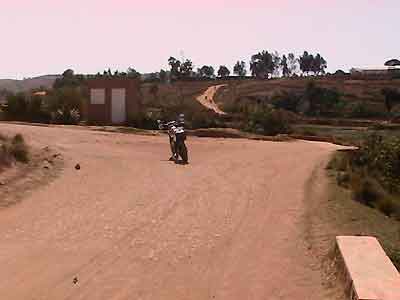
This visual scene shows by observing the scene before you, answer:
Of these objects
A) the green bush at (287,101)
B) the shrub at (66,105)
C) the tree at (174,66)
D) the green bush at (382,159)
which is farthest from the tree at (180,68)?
the green bush at (382,159)

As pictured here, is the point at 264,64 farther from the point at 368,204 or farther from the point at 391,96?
the point at 368,204

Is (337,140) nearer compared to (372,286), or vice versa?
(372,286)

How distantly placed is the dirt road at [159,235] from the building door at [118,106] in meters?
17.9

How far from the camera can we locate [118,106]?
37.2m

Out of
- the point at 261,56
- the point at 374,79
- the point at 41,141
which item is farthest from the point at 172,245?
the point at 261,56

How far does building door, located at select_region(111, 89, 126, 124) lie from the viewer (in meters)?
37.1

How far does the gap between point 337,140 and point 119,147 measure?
1463 cm

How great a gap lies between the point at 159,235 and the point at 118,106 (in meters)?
26.9

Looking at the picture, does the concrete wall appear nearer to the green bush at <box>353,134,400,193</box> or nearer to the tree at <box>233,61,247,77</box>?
the green bush at <box>353,134,400,193</box>

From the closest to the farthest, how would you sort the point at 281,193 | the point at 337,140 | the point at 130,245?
the point at 130,245 < the point at 281,193 < the point at 337,140

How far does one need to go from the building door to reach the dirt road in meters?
17.9

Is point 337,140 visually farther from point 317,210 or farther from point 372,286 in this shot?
point 372,286

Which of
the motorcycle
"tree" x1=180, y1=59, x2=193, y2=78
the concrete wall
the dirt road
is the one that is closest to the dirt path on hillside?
"tree" x1=180, y1=59, x2=193, y2=78

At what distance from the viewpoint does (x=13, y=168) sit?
15.7m
